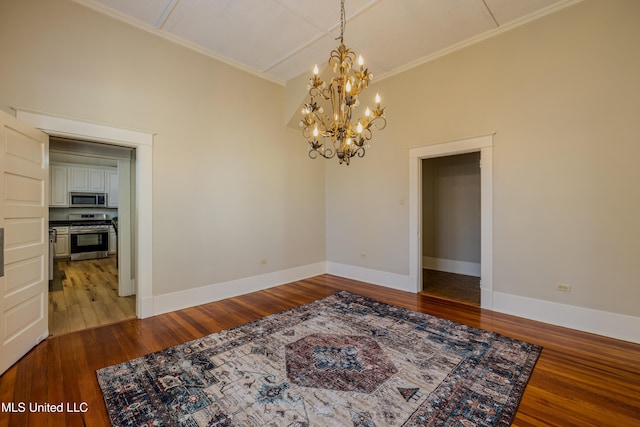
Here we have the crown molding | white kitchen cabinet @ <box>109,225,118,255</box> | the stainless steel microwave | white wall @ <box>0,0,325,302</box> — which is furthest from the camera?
white kitchen cabinet @ <box>109,225,118,255</box>

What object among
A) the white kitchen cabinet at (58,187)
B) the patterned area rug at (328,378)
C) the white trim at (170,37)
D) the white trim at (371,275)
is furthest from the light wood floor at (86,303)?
the white trim at (170,37)

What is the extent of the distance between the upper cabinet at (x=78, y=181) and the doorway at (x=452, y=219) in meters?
8.87

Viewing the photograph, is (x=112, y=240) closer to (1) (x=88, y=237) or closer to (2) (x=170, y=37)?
(1) (x=88, y=237)

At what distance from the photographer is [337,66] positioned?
8.62 feet

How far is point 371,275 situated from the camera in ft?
16.9

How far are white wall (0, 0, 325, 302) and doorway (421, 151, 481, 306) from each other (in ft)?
9.03

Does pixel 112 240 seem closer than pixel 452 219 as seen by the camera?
No

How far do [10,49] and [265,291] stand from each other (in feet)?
13.5

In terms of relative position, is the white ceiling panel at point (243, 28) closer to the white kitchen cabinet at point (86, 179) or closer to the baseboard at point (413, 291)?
the baseboard at point (413, 291)

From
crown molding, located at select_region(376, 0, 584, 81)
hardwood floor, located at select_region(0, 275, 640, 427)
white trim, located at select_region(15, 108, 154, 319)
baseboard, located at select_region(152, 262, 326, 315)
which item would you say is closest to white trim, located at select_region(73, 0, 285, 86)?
white trim, located at select_region(15, 108, 154, 319)

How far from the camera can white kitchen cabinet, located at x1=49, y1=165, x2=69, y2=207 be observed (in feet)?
23.7

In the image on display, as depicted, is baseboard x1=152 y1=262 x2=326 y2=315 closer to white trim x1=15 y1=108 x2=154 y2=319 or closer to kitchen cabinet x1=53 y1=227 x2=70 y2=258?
white trim x1=15 y1=108 x2=154 y2=319

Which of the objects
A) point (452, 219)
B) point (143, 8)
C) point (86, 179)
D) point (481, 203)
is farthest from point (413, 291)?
point (86, 179)

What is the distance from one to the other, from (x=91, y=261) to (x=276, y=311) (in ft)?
21.4
